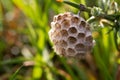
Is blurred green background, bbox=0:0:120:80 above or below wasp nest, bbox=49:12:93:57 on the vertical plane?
below

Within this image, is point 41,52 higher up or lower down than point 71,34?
lower down

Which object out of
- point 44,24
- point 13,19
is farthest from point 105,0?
point 13,19

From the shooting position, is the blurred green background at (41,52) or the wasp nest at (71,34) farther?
the blurred green background at (41,52)

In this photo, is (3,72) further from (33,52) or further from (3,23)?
(3,23)

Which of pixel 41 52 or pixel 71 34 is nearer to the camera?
pixel 71 34
